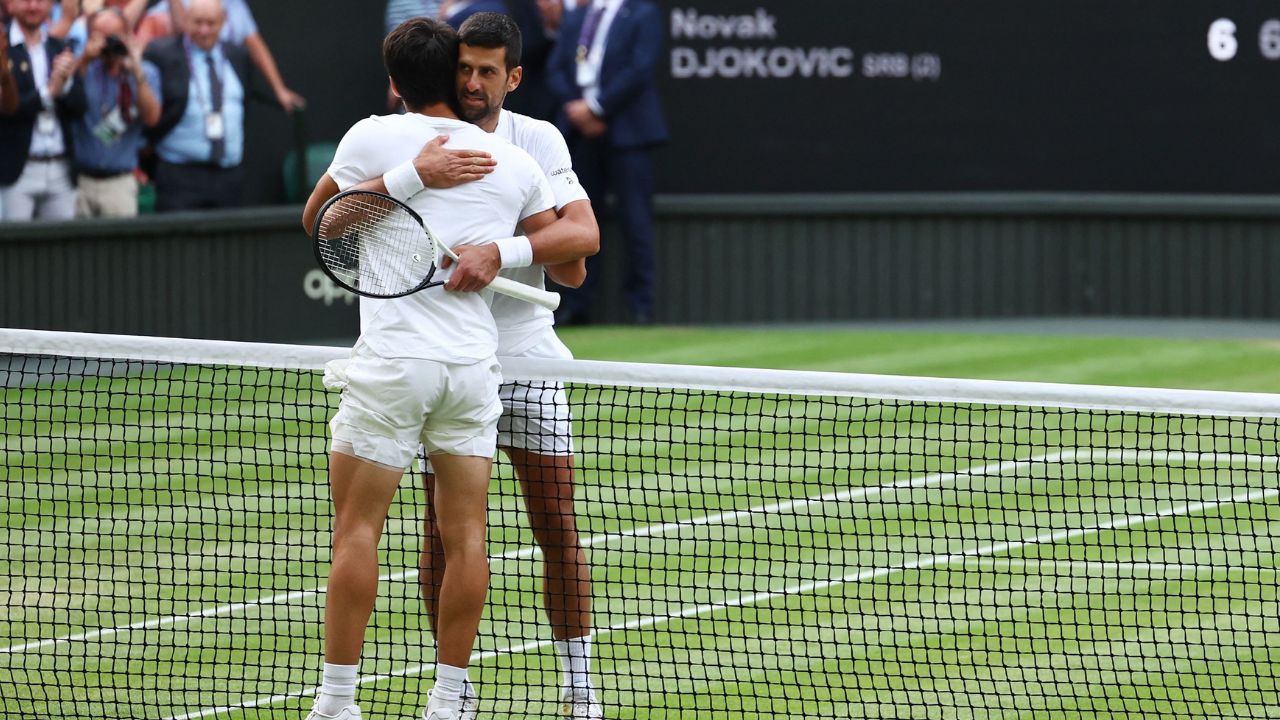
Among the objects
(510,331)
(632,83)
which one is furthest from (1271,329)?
(510,331)

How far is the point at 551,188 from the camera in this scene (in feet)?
17.3

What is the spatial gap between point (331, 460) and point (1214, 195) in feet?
34.5

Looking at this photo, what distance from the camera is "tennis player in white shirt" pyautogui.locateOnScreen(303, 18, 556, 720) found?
16.0 ft

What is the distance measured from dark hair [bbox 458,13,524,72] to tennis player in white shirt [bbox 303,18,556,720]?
49 mm

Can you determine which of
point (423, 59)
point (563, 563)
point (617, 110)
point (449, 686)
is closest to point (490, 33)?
point (423, 59)

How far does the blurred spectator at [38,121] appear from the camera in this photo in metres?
11.7

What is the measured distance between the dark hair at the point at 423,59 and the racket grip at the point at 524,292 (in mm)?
485

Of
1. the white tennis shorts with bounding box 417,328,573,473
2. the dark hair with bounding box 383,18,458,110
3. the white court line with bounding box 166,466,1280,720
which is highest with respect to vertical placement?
the dark hair with bounding box 383,18,458,110

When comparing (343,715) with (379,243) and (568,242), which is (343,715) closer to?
(379,243)

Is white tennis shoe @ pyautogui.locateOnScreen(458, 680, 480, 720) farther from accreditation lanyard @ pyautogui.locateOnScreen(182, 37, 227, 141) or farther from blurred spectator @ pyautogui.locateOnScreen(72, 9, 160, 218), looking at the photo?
accreditation lanyard @ pyautogui.locateOnScreen(182, 37, 227, 141)

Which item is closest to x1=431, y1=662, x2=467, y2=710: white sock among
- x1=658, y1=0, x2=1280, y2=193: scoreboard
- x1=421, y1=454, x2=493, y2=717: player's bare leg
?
x1=421, y1=454, x2=493, y2=717: player's bare leg

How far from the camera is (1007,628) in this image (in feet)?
21.6

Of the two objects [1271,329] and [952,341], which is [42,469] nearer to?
[952,341]

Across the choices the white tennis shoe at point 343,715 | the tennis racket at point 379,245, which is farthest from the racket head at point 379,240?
the white tennis shoe at point 343,715
